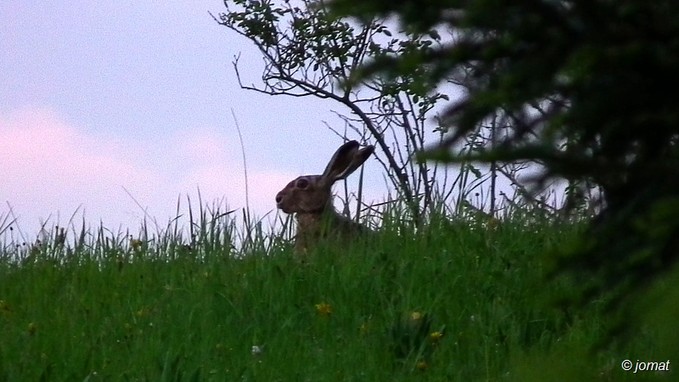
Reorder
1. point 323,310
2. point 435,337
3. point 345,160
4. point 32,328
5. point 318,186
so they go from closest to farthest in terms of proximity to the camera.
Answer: point 435,337
point 32,328
point 323,310
point 345,160
point 318,186

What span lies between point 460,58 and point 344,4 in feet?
0.83

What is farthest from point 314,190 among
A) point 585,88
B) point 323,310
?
point 585,88

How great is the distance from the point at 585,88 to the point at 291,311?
363 centimetres

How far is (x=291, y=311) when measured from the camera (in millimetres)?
5648

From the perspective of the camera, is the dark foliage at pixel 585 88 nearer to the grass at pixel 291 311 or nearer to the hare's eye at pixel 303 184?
the grass at pixel 291 311

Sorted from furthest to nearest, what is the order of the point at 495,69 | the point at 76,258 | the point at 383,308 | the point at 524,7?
the point at 76,258 → the point at 383,308 → the point at 495,69 → the point at 524,7

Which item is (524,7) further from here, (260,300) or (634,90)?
(260,300)

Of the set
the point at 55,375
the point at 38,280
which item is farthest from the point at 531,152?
the point at 38,280

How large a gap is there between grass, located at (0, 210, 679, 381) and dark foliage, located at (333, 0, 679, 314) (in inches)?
80.2

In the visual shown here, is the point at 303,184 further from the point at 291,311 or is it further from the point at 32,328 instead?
the point at 32,328

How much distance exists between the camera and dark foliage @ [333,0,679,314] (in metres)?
2.10

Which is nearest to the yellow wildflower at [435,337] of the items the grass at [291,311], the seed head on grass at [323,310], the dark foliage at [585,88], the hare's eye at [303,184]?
the grass at [291,311]

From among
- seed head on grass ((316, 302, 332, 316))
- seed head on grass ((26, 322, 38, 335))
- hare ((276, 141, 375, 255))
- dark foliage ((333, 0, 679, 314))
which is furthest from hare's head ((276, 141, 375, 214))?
dark foliage ((333, 0, 679, 314))

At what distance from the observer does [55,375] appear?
468cm
